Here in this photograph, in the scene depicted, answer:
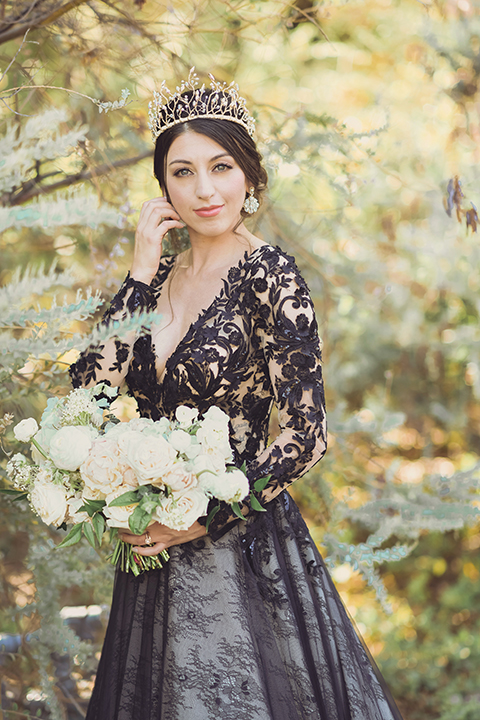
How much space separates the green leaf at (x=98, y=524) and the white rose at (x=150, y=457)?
164 millimetres

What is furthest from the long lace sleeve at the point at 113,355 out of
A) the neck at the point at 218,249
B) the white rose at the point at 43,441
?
the white rose at the point at 43,441

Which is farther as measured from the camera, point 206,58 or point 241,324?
point 206,58

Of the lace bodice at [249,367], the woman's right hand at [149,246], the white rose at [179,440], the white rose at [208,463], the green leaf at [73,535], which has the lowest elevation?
the green leaf at [73,535]

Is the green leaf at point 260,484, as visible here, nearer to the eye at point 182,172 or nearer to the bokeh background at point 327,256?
the bokeh background at point 327,256

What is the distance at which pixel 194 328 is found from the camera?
180cm

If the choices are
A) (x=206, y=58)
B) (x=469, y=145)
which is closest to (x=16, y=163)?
(x=206, y=58)

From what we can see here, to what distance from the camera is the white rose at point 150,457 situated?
133 centimetres

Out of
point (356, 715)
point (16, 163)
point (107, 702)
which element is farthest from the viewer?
point (107, 702)

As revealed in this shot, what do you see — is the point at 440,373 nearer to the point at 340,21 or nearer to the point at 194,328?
the point at 340,21

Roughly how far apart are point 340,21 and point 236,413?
20.1 ft

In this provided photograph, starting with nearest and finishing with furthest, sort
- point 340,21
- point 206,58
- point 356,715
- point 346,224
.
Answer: point 356,715 < point 206,58 < point 346,224 < point 340,21

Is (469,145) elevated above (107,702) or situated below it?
above

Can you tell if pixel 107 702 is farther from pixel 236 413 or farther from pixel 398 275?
pixel 398 275

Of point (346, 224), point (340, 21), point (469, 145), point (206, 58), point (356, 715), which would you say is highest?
point (340, 21)
